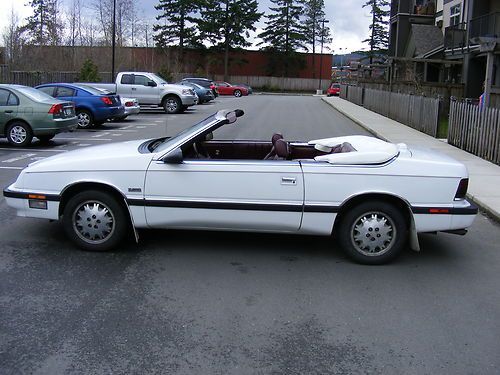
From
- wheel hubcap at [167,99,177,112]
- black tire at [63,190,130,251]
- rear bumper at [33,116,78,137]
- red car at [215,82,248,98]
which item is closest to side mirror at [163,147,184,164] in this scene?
black tire at [63,190,130,251]

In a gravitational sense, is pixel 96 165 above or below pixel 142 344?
above

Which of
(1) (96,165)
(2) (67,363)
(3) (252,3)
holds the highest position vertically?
(3) (252,3)

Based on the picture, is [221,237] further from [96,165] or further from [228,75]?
[228,75]

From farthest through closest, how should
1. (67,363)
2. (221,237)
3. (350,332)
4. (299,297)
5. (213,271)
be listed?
1. (221,237)
2. (213,271)
3. (299,297)
4. (350,332)
5. (67,363)

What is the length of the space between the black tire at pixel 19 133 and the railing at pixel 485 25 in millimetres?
21120

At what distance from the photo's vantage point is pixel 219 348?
388 cm

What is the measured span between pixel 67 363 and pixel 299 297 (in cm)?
197

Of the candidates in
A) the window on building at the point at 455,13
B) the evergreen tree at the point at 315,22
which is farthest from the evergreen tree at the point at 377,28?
the window on building at the point at 455,13

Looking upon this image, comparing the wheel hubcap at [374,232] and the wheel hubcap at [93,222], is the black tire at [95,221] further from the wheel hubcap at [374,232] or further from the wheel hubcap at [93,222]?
the wheel hubcap at [374,232]

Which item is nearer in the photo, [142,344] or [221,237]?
[142,344]

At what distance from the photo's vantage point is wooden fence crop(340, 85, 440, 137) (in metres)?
18.8

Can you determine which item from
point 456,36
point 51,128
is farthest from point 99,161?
point 456,36

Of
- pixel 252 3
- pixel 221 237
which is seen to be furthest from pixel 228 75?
pixel 221 237

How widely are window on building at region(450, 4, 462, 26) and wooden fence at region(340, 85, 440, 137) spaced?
705 centimetres
